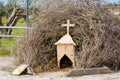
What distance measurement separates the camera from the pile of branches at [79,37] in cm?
1000

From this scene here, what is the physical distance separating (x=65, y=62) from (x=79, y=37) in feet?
3.05

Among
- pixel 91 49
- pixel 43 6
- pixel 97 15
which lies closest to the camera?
pixel 91 49

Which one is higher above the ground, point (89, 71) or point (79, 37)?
point (79, 37)

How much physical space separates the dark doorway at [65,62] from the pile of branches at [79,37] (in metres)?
0.23

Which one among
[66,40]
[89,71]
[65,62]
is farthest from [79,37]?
[89,71]

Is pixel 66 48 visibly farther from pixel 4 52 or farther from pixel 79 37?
pixel 4 52

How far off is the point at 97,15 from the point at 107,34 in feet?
2.11

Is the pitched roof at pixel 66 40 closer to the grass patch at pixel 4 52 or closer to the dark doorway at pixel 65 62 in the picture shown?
the dark doorway at pixel 65 62

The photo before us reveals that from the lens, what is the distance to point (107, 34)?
33.6ft

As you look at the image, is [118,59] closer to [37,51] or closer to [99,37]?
[99,37]

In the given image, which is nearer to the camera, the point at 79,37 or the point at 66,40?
the point at 66,40

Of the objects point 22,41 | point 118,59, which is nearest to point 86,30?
point 118,59

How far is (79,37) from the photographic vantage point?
1044 cm

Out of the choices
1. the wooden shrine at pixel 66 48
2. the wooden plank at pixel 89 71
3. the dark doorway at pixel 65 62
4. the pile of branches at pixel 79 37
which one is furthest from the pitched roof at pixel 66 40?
the wooden plank at pixel 89 71
